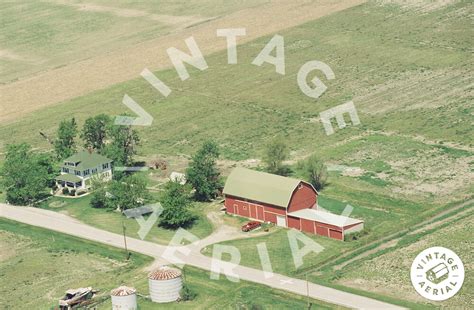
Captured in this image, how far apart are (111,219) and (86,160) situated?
51.3 ft

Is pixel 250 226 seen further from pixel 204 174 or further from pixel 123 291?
pixel 123 291

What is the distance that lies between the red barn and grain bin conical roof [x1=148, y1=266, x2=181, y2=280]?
70.7 feet

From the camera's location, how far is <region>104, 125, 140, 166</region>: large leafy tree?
150 metres

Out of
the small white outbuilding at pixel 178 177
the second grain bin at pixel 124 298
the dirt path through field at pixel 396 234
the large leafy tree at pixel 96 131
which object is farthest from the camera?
the large leafy tree at pixel 96 131

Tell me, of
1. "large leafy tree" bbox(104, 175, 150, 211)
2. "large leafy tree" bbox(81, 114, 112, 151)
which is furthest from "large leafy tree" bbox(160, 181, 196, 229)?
"large leafy tree" bbox(81, 114, 112, 151)

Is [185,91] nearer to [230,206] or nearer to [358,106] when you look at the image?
[358,106]

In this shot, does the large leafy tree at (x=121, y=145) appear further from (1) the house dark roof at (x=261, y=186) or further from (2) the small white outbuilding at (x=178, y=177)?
(1) the house dark roof at (x=261, y=186)

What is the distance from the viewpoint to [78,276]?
119125 mm

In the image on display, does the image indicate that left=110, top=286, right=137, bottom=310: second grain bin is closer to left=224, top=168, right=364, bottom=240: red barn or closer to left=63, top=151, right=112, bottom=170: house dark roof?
left=224, top=168, right=364, bottom=240: red barn

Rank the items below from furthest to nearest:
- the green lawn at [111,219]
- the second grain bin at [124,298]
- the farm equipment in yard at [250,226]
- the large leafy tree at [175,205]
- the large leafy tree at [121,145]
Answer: the large leafy tree at [121,145] → the large leafy tree at [175,205] → the green lawn at [111,219] → the farm equipment in yard at [250,226] → the second grain bin at [124,298]

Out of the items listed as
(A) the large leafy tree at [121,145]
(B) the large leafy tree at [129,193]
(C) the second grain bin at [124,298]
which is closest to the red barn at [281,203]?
(B) the large leafy tree at [129,193]

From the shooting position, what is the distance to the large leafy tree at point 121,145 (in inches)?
5901

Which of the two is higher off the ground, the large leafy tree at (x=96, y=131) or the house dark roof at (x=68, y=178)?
the large leafy tree at (x=96, y=131)

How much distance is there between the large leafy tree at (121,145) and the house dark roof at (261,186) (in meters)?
20.3
